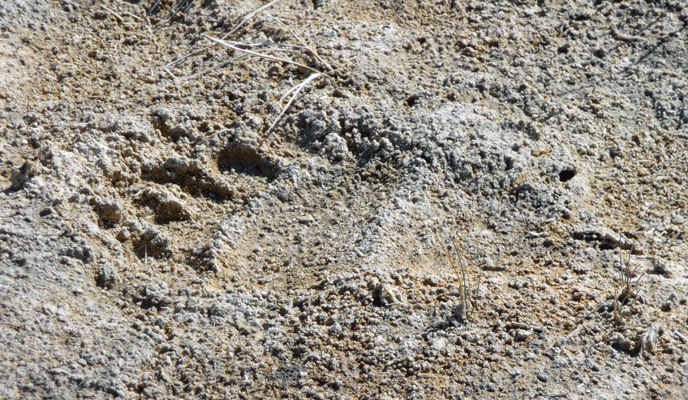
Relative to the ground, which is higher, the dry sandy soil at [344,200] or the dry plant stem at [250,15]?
the dry plant stem at [250,15]

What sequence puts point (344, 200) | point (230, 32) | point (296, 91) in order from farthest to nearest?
1. point (230, 32)
2. point (296, 91)
3. point (344, 200)

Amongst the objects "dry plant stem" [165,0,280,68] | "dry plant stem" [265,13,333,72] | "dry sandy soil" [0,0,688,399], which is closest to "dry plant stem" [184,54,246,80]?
"dry sandy soil" [0,0,688,399]

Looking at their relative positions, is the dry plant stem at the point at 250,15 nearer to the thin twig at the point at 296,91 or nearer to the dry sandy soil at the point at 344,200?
the dry sandy soil at the point at 344,200

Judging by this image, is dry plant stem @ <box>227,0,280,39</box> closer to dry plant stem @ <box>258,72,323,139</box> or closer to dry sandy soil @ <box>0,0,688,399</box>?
dry sandy soil @ <box>0,0,688,399</box>

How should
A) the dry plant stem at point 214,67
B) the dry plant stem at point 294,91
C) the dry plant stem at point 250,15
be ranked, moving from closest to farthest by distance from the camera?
the dry plant stem at point 294,91
the dry plant stem at point 214,67
the dry plant stem at point 250,15

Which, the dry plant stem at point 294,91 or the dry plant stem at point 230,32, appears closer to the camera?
the dry plant stem at point 294,91

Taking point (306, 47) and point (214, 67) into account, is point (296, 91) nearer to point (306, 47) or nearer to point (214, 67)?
point (306, 47)

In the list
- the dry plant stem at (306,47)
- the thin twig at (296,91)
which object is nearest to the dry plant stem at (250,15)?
the dry plant stem at (306,47)

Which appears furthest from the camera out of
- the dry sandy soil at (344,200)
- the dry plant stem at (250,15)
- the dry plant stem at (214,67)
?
the dry plant stem at (250,15)

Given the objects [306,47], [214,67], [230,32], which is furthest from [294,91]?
[230,32]
